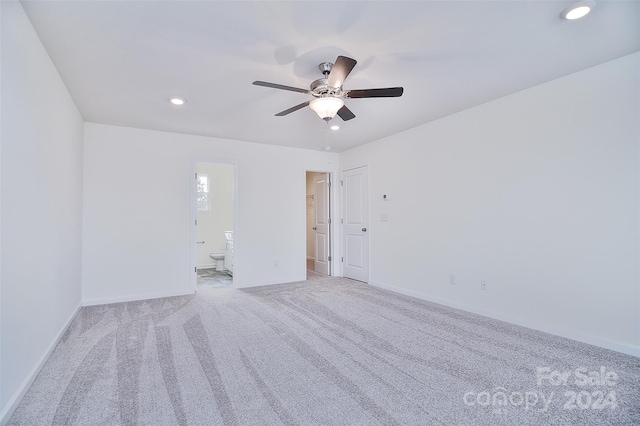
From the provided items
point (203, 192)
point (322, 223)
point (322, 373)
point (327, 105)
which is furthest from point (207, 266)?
point (327, 105)

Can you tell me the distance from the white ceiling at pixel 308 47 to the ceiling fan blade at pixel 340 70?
0.26 metres

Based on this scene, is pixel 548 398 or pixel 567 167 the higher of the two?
pixel 567 167

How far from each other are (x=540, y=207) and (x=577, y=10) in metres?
1.80

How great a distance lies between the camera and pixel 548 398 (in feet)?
6.57

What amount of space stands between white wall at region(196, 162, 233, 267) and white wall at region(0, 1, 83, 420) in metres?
3.96

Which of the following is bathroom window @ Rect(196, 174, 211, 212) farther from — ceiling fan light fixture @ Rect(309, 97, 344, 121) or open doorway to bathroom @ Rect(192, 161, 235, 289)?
ceiling fan light fixture @ Rect(309, 97, 344, 121)

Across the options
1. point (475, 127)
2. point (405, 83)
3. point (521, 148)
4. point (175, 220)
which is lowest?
point (175, 220)

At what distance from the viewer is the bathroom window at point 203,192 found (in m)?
7.30

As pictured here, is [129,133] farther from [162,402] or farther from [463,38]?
[463,38]

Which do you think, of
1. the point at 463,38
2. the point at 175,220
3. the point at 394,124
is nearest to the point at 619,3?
the point at 463,38

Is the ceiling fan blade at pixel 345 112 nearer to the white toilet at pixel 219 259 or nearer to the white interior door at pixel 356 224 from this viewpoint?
the white interior door at pixel 356 224

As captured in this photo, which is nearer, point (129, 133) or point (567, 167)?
point (567, 167)

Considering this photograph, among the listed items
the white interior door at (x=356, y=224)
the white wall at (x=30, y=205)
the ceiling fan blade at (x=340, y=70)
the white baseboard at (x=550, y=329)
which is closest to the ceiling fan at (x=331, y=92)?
the ceiling fan blade at (x=340, y=70)

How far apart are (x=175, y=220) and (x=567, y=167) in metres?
4.98
